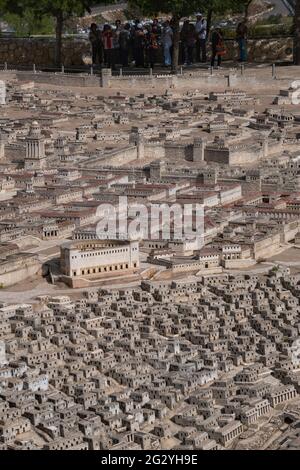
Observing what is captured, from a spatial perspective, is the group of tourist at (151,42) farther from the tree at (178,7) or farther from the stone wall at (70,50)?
the stone wall at (70,50)

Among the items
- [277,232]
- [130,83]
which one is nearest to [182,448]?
[277,232]

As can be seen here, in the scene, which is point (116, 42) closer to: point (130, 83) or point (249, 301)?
point (130, 83)

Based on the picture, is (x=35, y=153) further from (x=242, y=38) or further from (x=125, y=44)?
(x=242, y=38)

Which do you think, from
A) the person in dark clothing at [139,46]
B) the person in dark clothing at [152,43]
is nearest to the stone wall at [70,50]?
the person in dark clothing at [139,46]

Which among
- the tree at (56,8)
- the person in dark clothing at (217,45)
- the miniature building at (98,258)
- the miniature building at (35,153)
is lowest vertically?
the miniature building at (98,258)

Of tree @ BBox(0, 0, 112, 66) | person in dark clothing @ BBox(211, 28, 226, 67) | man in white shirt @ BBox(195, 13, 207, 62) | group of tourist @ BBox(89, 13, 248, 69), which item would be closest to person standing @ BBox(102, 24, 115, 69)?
group of tourist @ BBox(89, 13, 248, 69)

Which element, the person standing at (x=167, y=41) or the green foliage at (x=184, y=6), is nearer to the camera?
the green foliage at (x=184, y=6)

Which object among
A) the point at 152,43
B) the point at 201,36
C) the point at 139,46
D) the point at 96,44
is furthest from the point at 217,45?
the point at 96,44
